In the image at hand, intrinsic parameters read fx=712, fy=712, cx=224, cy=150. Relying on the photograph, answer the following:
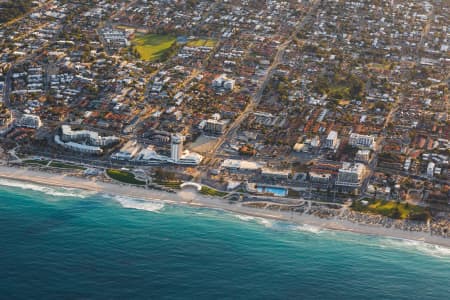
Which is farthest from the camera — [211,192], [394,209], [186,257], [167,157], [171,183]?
[167,157]

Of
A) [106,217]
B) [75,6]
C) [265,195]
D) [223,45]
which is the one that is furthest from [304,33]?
[106,217]

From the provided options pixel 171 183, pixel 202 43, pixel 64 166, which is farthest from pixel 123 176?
pixel 202 43

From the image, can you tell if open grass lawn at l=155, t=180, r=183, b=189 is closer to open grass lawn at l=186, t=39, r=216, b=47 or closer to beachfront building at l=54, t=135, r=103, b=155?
beachfront building at l=54, t=135, r=103, b=155

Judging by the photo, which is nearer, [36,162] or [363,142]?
[36,162]

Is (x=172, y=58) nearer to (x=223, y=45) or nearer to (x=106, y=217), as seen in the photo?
(x=223, y=45)

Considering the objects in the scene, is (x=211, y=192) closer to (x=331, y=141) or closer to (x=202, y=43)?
(x=331, y=141)

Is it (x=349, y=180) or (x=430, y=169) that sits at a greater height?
(x=430, y=169)

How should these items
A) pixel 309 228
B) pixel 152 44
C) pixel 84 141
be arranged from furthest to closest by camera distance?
1. pixel 152 44
2. pixel 84 141
3. pixel 309 228
